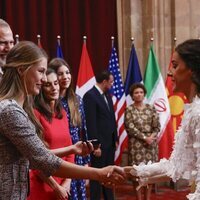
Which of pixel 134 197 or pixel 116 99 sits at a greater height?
pixel 116 99

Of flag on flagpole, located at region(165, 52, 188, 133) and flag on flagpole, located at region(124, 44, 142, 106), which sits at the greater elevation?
flag on flagpole, located at region(124, 44, 142, 106)

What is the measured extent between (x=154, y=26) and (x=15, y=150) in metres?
6.01

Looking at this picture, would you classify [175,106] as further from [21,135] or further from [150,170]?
[21,135]

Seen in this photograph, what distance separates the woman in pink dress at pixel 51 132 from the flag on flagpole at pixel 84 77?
3190 millimetres

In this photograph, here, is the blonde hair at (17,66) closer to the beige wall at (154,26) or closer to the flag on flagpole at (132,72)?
the flag on flagpole at (132,72)

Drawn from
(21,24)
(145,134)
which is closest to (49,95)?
(145,134)

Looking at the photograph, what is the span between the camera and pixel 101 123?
6340 mm

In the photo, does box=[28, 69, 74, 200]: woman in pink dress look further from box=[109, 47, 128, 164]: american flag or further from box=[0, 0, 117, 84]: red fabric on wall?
box=[0, 0, 117, 84]: red fabric on wall

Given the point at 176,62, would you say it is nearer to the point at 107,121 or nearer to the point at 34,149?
the point at 34,149

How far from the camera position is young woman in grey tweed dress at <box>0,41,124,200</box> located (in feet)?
7.14

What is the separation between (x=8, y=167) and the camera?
219 centimetres

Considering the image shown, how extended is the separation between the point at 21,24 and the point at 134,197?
282 centimetres

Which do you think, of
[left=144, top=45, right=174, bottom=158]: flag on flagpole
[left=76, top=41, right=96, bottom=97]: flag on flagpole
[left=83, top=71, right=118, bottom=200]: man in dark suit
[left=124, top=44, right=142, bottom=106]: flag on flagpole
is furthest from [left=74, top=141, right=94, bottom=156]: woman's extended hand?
[left=124, top=44, right=142, bottom=106]: flag on flagpole

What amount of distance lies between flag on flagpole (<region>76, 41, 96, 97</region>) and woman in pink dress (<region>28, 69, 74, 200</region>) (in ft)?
10.5
